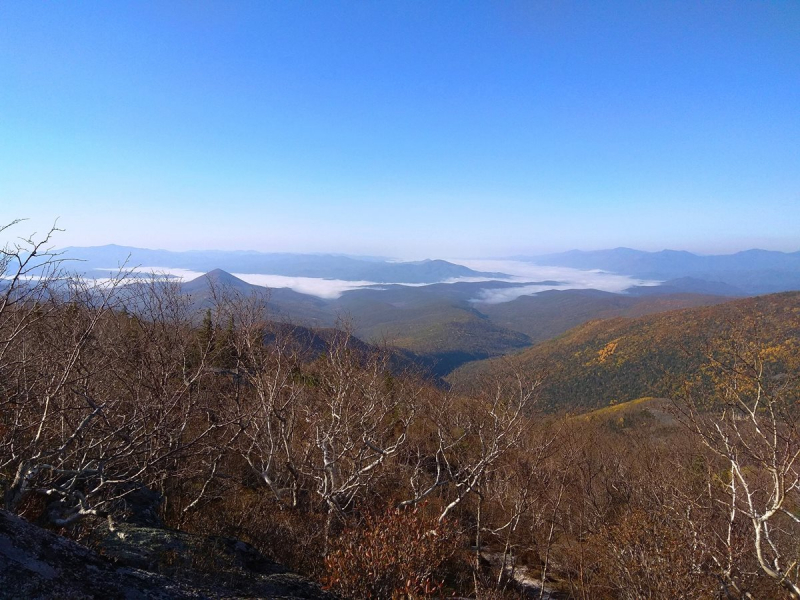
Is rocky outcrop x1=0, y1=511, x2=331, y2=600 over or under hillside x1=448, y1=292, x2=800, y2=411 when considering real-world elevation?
over

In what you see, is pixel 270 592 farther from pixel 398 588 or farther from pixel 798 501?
pixel 798 501

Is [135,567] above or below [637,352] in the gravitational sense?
above

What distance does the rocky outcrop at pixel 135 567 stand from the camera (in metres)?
2.46

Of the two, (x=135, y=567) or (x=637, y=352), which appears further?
(x=637, y=352)

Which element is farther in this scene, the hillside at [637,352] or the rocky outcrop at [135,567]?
the hillside at [637,352]

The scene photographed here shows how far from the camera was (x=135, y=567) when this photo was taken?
3.35 m

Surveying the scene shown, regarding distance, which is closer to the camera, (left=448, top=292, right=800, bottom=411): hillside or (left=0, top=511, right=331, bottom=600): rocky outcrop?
(left=0, top=511, right=331, bottom=600): rocky outcrop

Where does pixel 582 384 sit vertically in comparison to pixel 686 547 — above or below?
below

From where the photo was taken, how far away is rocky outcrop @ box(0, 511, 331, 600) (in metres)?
2.46

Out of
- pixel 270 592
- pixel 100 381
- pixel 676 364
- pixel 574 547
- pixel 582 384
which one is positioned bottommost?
pixel 582 384

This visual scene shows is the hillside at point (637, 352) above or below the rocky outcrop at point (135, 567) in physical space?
below

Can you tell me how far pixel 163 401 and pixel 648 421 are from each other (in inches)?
1996

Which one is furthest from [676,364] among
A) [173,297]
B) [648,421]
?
[173,297]

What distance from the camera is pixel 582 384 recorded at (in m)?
93.4
